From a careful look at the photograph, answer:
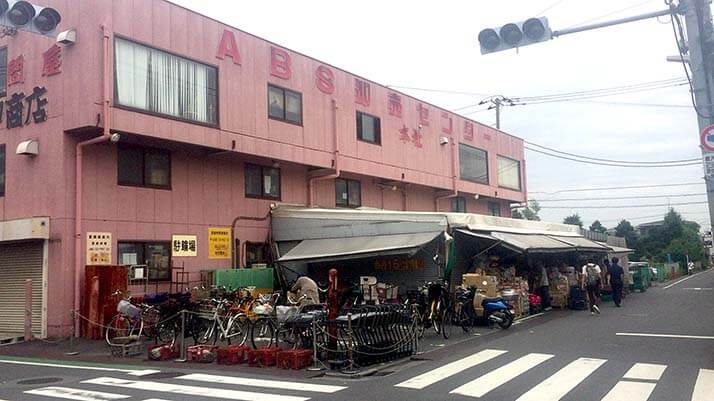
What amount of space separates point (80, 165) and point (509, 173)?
25.6 m

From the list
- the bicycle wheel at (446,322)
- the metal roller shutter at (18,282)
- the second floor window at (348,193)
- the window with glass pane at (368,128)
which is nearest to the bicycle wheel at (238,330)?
the bicycle wheel at (446,322)

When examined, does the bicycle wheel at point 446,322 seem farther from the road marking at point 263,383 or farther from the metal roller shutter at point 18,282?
the metal roller shutter at point 18,282

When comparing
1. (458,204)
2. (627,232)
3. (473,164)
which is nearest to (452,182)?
(458,204)

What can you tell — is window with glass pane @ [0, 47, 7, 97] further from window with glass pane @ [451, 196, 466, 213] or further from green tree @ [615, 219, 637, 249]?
green tree @ [615, 219, 637, 249]

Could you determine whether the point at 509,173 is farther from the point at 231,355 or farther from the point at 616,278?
the point at 231,355

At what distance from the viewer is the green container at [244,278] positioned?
59.2 feet

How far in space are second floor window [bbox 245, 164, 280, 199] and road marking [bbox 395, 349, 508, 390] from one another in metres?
10.7

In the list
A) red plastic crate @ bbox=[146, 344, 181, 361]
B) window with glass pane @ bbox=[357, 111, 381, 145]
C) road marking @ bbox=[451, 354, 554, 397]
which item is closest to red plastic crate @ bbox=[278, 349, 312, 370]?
red plastic crate @ bbox=[146, 344, 181, 361]

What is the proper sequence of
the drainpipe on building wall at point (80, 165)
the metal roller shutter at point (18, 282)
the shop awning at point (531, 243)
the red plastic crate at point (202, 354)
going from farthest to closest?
the shop awning at point (531, 243), the metal roller shutter at point (18, 282), the drainpipe on building wall at point (80, 165), the red plastic crate at point (202, 354)

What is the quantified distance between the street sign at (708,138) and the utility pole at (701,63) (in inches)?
2.3

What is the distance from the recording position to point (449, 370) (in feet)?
34.9

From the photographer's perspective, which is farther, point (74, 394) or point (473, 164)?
point (473, 164)

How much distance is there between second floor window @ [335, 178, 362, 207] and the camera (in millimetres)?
24266

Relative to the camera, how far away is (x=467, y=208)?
32.6 metres
